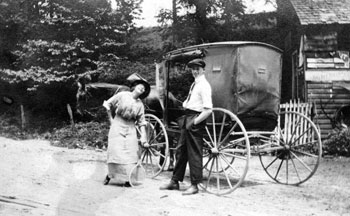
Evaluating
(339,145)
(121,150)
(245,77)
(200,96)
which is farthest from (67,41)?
(200,96)

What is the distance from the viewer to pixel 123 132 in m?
7.13

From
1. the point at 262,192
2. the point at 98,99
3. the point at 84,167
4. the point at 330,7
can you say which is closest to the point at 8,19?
the point at 98,99

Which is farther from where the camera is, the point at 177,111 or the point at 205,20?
the point at 205,20

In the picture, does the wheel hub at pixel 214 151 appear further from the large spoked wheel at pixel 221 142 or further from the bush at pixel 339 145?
the bush at pixel 339 145

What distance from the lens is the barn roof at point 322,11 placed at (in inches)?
575

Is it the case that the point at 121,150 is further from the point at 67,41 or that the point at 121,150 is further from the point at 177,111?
the point at 67,41

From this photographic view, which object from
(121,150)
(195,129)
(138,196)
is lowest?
(138,196)

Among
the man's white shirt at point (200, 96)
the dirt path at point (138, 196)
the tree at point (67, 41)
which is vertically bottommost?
the dirt path at point (138, 196)

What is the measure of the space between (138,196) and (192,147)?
1103mm

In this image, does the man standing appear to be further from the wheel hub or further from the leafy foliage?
the leafy foliage

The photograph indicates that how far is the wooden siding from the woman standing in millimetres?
9079

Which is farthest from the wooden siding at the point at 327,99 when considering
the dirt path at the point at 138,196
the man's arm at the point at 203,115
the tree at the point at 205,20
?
the man's arm at the point at 203,115

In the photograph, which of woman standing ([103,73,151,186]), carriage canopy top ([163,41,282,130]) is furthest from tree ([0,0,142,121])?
carriage canopy top ([163,41,282,130])

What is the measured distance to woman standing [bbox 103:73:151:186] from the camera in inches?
279
